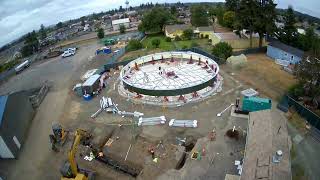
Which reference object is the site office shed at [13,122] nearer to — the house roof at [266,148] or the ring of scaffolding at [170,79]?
the ring of scaffolding at [170,79]

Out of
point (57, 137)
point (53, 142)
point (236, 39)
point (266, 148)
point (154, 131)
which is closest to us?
point (266, 148)

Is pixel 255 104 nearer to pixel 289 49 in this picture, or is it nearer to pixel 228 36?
pixel 289 49

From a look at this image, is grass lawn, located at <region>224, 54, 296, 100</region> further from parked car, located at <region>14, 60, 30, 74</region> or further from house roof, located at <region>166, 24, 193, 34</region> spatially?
parked car, located at <region>14, 60, 30, 74</region>

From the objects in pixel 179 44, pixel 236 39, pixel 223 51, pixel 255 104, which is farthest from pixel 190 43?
pixel 255 104

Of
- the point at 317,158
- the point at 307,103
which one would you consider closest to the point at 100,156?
the point at 317,158

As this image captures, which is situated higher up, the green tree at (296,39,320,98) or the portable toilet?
the green tree at (296,39,320,98)

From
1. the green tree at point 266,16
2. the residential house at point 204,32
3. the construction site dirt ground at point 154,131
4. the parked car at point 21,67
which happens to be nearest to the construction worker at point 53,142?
the construction site dirt ground at point 154,131

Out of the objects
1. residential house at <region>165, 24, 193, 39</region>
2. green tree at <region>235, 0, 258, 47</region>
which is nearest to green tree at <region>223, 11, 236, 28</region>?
residential house at <region>165, 24, 193, 39</region>

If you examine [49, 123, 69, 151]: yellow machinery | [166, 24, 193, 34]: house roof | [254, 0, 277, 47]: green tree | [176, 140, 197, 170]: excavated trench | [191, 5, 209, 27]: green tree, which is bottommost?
[176, 140, 197, 170]: excavated trench
